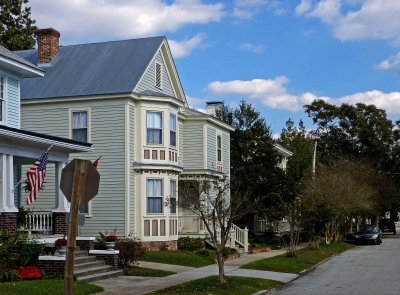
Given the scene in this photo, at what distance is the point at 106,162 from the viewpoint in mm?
28109

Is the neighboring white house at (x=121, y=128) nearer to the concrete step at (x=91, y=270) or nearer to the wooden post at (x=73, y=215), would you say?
the concrete step at (x=91, y=270)

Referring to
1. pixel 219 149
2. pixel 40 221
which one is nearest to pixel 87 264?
pixel 40 221

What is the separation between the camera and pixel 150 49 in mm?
30328

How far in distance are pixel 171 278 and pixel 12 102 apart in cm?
894

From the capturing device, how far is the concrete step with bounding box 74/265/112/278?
1786cm

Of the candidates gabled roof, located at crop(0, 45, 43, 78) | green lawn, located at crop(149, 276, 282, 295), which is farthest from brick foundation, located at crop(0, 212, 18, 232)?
gabled roof, located at crop(0, 45, 43, 78)

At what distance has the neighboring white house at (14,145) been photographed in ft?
60.9

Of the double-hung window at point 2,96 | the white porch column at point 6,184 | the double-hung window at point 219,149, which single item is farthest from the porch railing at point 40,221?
the double-hung window at point 219,149

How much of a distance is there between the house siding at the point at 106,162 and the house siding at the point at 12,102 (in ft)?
17.9

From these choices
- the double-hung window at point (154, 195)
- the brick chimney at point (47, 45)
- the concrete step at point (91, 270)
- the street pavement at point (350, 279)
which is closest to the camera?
the street pavement at point (350, 279)

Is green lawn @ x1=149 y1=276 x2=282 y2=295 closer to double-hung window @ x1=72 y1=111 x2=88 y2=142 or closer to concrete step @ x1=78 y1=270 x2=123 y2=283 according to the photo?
concrete step @ x1=78 y1=270 x2=123 y2=283

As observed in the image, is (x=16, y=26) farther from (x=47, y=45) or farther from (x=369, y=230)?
(x=369, y=230)

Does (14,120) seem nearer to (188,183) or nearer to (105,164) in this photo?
(105,164)

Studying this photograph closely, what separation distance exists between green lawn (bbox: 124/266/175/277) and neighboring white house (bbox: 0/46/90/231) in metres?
3.31
